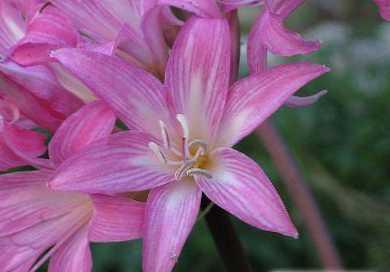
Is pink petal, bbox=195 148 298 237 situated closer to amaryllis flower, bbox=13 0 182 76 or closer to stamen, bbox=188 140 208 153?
stamen, bbox=188 140 208 153

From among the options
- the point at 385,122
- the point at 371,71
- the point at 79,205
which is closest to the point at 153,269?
the point at 79,205

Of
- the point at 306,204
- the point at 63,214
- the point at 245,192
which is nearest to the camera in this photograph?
the point at 245,192

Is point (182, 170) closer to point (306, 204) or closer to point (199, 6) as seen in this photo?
point (199, 6)

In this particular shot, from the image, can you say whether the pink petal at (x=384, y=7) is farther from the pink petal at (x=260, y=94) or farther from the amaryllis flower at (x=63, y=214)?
the amaryllis flower at (x=63, y=214)

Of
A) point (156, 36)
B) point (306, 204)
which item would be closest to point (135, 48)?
point (156, 36)

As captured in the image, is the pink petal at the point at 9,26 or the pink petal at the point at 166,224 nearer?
the pink petal at the point at 166,224

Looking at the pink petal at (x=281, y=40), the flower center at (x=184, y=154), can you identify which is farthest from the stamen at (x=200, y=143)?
the pink petal at (x=281, y=40)

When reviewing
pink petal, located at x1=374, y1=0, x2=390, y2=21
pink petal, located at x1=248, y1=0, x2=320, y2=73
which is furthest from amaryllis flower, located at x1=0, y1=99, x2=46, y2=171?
pink petal, located at x1=374, y1=0, x2=390, y2=21
